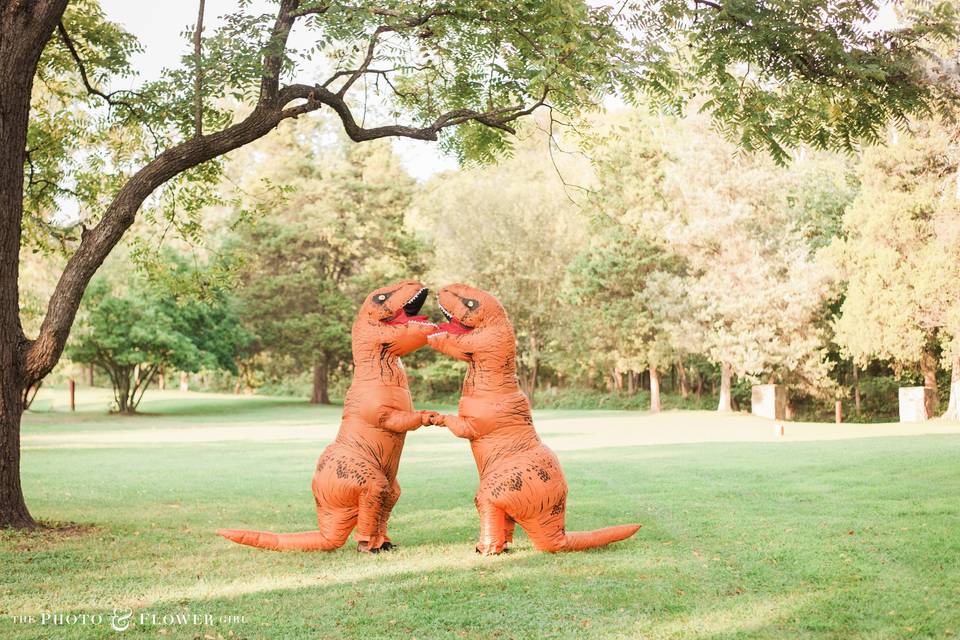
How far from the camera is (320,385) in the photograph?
45188 mm

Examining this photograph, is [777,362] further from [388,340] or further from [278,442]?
[388,340]

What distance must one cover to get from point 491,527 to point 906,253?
79.3 feet

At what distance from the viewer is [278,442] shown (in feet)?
78.9

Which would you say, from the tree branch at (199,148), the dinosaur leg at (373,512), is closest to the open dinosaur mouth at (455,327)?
the dinosaur leg at (373,512)

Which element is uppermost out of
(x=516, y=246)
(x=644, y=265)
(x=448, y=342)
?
(x=516, y=246)

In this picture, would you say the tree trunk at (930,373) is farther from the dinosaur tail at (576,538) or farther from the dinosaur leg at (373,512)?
the dinosaur leg at (373,512)

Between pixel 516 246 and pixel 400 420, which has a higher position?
pixel 516 246

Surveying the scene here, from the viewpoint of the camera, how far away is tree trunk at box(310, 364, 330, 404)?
44.8m

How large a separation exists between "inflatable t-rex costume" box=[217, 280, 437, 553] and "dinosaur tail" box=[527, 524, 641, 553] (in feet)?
4.58

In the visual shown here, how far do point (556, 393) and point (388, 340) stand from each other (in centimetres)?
3995

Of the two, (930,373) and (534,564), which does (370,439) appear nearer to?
(534,564)

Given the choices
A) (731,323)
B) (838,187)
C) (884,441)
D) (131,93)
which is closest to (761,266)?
(731,323)

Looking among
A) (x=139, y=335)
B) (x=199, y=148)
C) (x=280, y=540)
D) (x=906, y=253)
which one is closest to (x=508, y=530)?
(x=280, y=540)

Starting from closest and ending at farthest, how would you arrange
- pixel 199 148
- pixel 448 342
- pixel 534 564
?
pixel 534 564, pixel 448 342, pixel 199 148
